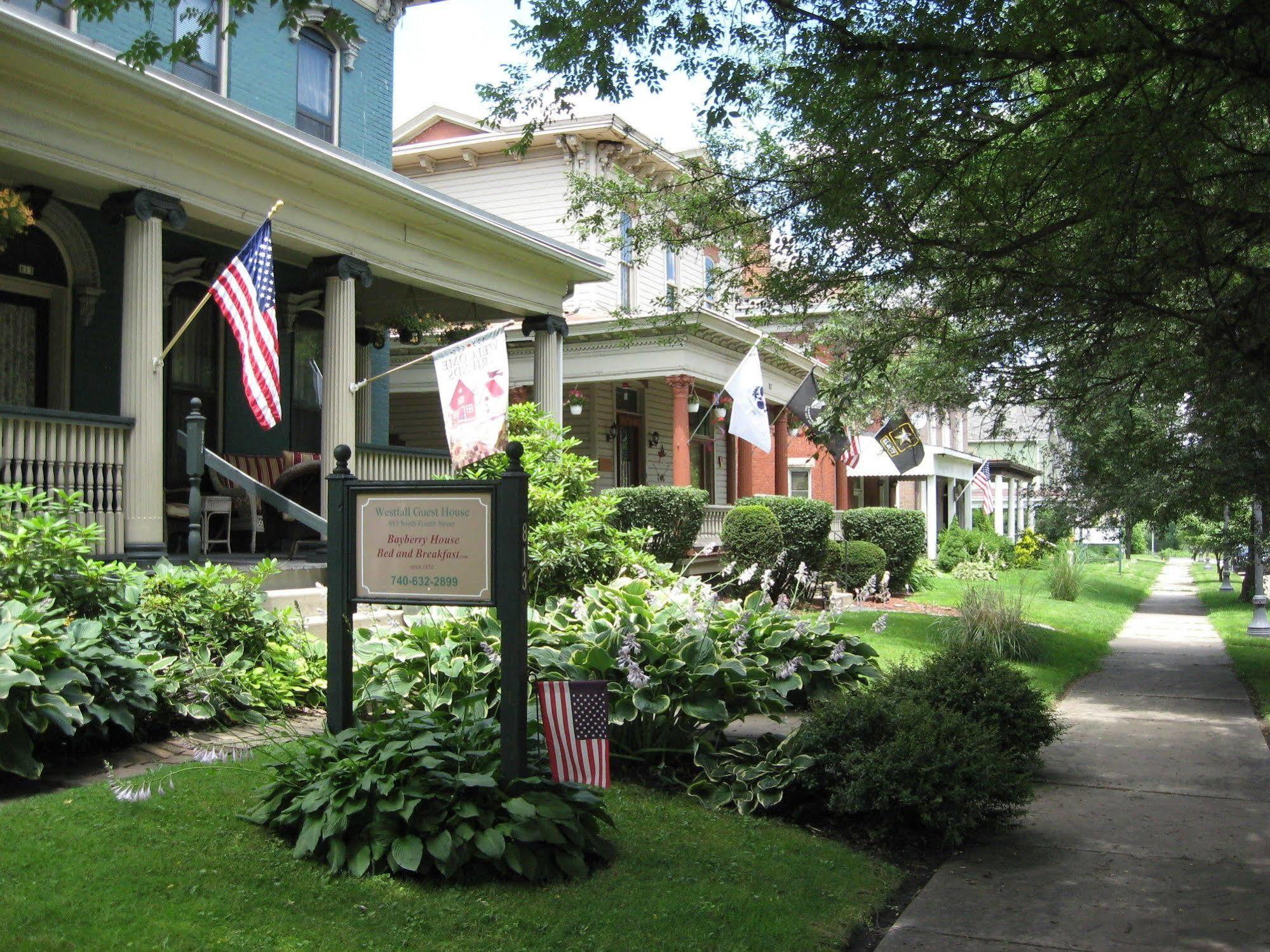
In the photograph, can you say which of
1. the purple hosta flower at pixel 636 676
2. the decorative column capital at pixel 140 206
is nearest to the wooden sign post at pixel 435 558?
the purple hosta flower at pixel 636 676

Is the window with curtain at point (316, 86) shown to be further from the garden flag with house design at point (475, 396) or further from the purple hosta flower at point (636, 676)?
the purple hosta flower at point (636, 676)

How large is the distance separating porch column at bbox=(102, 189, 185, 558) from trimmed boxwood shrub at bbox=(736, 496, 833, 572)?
36.0 feet

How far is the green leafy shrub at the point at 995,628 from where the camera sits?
13070 mm

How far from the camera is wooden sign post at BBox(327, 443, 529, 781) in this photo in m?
5.04

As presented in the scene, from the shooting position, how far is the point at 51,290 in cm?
1238

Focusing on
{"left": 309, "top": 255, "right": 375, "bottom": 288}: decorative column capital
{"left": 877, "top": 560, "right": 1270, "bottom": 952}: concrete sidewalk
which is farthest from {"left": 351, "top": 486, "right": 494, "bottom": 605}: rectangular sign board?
{"left": 309, "top": 255, "right": 375, "bottom": 288}: decorative column capital

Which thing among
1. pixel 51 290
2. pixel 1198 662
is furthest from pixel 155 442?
pixel 1198 662

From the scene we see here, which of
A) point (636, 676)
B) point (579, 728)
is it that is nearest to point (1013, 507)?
point (636, 676)

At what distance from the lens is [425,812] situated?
15.9 feet

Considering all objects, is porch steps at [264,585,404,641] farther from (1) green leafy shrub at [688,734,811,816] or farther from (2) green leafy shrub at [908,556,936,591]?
(2) green leafy shrub at [908,556,936,591]

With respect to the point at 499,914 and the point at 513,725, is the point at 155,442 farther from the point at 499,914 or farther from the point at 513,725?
the point at 499,914

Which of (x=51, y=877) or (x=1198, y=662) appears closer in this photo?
(x=51, y=877)

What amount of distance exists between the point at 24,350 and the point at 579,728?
9.64 meters

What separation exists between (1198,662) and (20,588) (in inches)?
548
